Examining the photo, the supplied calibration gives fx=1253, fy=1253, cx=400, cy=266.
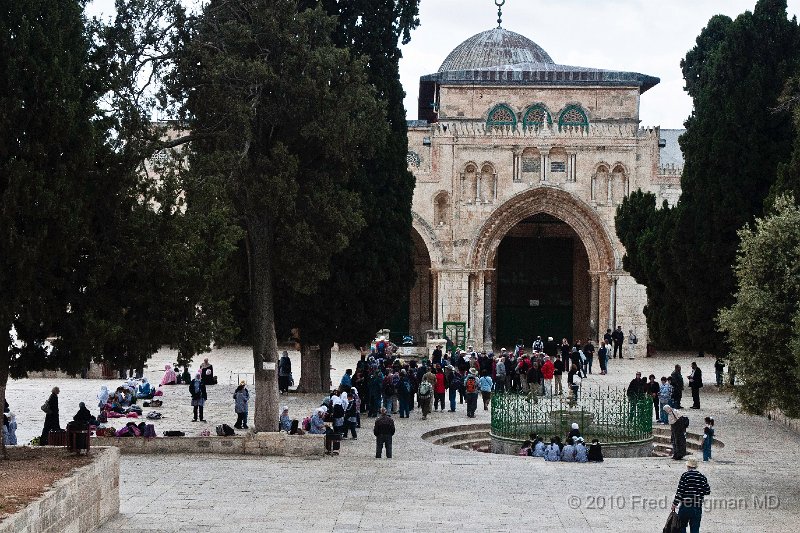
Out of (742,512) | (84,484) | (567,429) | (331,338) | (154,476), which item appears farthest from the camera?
(331,338)

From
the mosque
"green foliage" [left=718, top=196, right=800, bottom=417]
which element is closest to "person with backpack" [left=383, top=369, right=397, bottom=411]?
"green foliage" [left=718, top=196, right=800, bottom=417]

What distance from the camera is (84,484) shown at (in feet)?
39.7

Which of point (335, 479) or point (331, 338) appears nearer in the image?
point (335, 479)

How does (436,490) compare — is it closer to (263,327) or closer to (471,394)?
(263,327)

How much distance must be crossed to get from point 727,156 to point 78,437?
55.2 ft

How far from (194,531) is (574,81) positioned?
91.2 ft

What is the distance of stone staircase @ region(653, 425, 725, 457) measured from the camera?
20.7 m

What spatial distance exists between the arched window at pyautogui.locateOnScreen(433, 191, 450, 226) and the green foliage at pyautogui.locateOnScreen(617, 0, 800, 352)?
1194 cm

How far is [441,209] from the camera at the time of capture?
38.6 m

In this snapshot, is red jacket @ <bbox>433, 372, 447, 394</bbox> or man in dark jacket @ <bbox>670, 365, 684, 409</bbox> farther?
red jacket @ <bbox>433, 372, 447, 394</bbox>

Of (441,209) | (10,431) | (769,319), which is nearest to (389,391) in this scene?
(10,431)

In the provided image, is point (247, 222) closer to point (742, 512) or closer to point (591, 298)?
point (742, 512)

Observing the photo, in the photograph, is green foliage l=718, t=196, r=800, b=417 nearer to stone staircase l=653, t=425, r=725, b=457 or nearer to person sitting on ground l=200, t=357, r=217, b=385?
stone staircase l=653, t=425, r=725, b=457

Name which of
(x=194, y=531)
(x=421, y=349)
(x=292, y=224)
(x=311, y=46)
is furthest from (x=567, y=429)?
(x=421, y=349)
